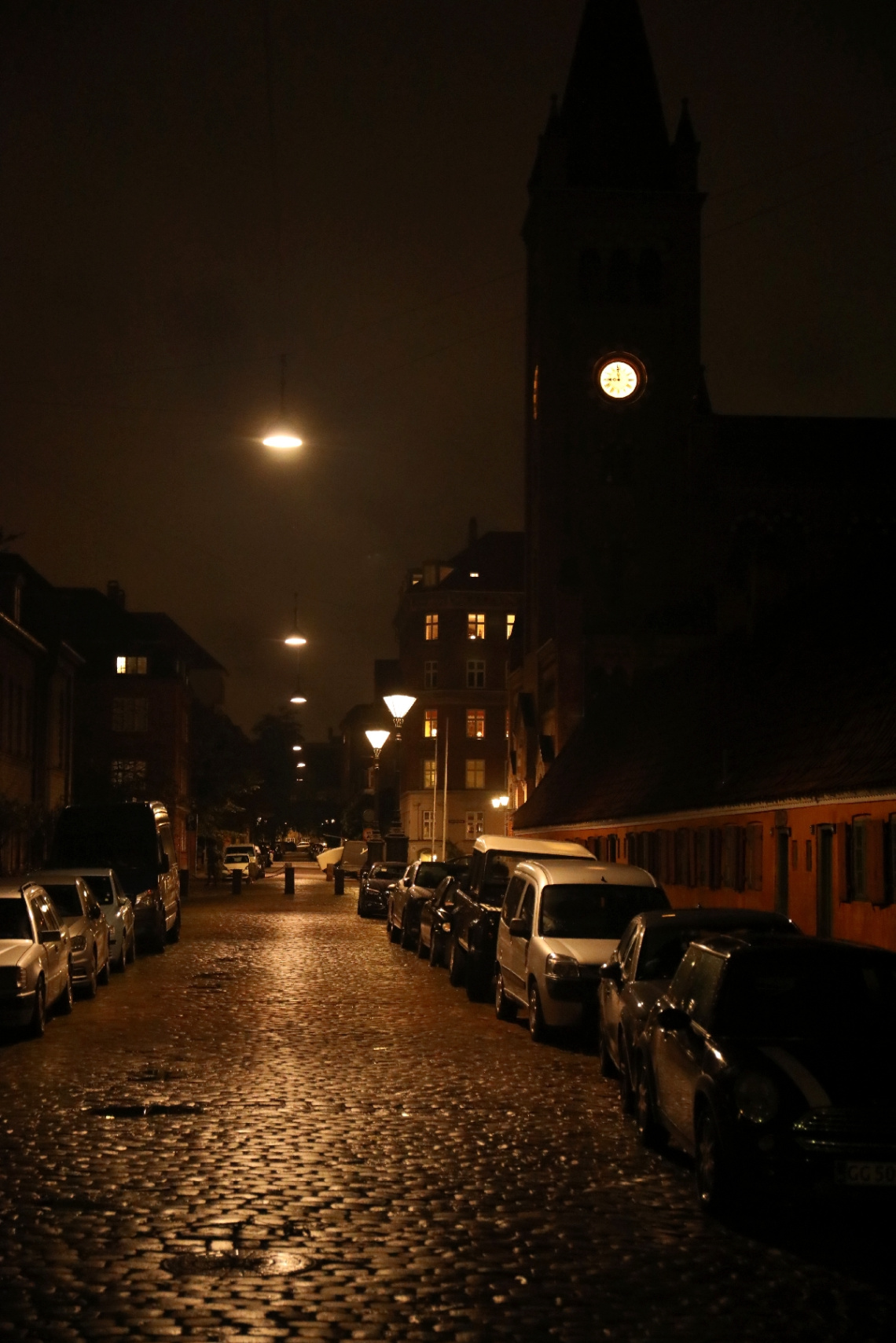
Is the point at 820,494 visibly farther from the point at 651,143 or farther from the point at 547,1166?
the point at 547,1166

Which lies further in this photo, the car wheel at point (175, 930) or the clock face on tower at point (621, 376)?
the clock face on tower at point (621, 376)

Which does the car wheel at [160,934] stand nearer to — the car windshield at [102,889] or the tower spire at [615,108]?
the car windshield at [102,889]

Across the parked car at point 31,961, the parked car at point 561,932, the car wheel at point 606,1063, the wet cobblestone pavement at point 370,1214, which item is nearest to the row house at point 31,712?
the parked car at point 31,961

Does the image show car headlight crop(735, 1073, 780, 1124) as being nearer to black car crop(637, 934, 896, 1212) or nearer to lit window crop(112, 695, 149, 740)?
black car crop(637, 934, 896, 1212)

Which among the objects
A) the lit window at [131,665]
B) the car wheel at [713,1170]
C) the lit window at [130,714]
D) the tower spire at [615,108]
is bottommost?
the car wheel at [713,1170]

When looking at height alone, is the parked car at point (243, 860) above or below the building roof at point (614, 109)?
below

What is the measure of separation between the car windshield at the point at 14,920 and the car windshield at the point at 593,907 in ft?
17.7

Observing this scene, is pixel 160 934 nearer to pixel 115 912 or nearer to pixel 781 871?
pixel 115 912

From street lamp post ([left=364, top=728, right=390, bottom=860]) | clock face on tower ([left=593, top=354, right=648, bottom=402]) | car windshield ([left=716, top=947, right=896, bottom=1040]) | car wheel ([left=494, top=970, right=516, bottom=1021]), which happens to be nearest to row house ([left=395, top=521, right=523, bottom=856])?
street lamp post ([left=364, top=728, right=390, bottom=860])

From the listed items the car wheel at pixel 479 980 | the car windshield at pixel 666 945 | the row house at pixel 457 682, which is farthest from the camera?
the row house at pixel 457 682

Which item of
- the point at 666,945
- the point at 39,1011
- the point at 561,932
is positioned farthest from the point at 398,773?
A: the point at 666,945

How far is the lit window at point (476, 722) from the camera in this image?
99312mm

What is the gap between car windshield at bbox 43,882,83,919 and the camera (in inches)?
905

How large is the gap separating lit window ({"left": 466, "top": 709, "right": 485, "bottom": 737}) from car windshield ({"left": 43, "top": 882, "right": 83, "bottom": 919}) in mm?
76096
